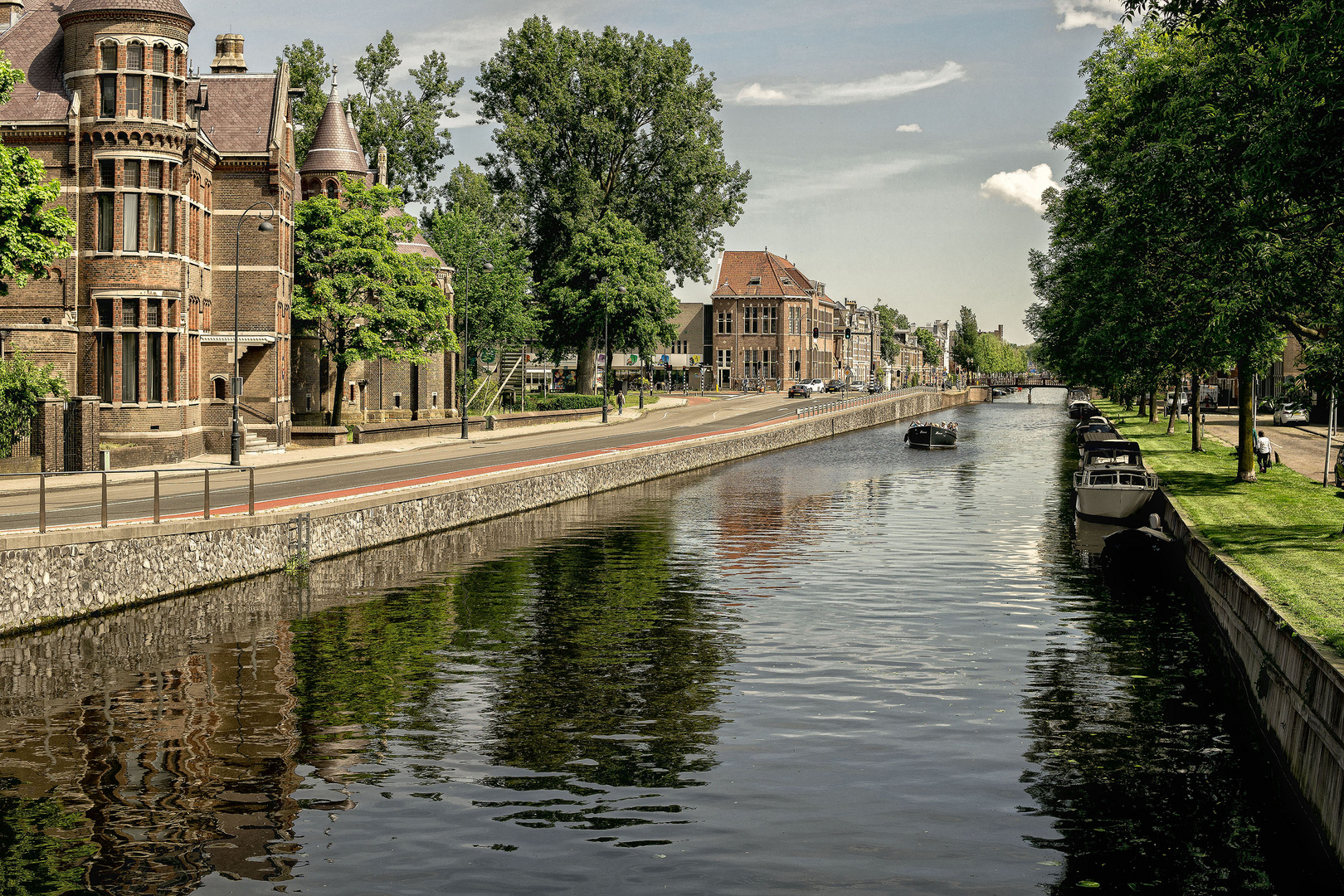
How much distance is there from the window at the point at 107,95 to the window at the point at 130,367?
9228 mm

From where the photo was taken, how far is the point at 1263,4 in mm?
25359

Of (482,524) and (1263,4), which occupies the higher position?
(1263,4)

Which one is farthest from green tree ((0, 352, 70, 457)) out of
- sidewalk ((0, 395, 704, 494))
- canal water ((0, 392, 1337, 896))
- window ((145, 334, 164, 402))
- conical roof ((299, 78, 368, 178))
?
conical roof ((299, 78, 368, 178))

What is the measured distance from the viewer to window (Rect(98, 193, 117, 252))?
51312 millimetres

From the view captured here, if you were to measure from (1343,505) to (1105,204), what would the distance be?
14.3 meters

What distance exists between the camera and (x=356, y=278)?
64.9m

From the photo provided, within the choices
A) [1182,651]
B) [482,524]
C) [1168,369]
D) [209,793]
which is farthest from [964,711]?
[1168,369]

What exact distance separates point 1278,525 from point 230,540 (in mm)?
28152

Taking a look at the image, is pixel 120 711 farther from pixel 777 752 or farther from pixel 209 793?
pixel 777 752

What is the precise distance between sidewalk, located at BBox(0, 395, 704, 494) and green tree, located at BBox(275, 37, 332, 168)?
29256mm

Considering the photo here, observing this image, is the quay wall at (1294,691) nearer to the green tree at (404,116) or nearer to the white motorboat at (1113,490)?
the white motorboat at (1113,490)

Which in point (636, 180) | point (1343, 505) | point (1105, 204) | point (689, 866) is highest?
point (636, 180)

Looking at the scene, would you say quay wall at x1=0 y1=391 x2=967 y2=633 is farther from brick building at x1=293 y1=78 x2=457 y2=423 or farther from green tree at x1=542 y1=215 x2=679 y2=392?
green tree at x1=542 y1=215 x2=679 y2=392

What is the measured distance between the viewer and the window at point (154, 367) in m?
51.3
